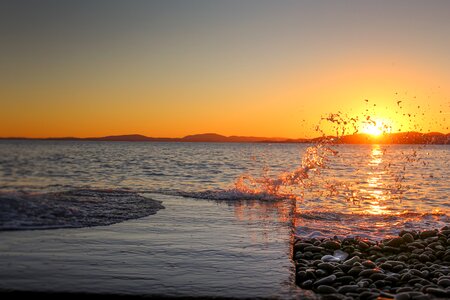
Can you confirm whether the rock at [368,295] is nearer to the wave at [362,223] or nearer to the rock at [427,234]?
the wave at [362,223]

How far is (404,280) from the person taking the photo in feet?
24.0

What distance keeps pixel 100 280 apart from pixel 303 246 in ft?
15.4

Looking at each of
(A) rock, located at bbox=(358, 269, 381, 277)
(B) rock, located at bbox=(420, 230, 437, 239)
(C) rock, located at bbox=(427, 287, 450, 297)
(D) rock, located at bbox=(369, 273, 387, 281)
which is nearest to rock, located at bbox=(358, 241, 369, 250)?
(B) rock, located at bbox=(420, 230, 437, 239)

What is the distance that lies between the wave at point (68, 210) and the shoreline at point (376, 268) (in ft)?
15.0

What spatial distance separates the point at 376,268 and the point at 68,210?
7793 mm

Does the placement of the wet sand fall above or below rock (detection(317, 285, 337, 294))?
above

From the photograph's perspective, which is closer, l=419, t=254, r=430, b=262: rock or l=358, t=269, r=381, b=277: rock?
l=358, t=269, r=381, b=277: rock

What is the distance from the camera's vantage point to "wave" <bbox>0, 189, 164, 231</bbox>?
1080 cm

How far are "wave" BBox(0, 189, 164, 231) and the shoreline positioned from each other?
180 inches

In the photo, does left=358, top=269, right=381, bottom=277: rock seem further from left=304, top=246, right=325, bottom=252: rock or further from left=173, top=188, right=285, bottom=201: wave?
left=173, top=188, right=285, bottom=201: wave

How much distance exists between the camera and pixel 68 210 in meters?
12.6

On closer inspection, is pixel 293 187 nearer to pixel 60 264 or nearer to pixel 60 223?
pixel 60 223

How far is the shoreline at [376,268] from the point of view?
6496mm

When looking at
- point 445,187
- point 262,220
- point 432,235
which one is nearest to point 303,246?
point 262,220
